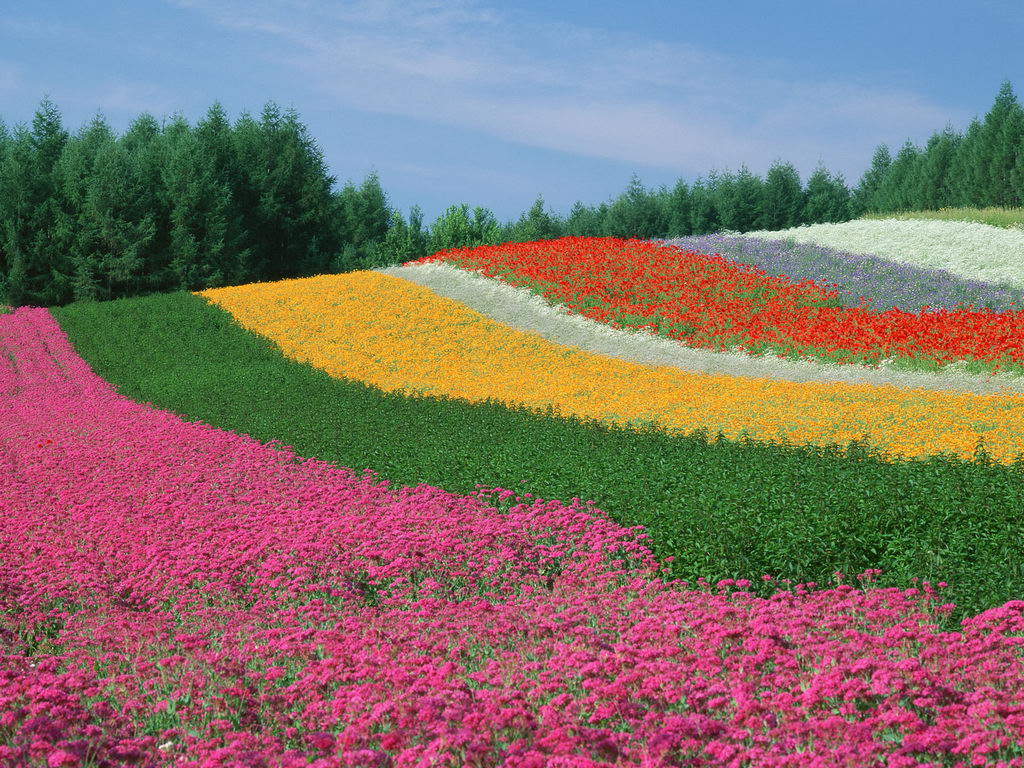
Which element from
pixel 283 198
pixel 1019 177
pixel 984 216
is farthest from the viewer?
pixel 1019 177

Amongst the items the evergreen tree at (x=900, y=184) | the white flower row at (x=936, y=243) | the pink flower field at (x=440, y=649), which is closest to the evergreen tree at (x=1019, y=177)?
the evergreen tree at (x=900, y=184)

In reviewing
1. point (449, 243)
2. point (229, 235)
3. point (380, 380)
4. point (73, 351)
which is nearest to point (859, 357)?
point (380, 380)

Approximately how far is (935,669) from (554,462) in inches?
253

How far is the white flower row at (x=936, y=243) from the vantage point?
31.4 metres

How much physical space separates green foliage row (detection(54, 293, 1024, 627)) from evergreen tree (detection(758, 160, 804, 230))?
44.3 meters

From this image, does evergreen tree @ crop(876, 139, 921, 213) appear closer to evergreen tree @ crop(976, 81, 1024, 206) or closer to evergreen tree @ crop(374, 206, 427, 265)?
evergreen tree @ crop(976, 81, 1024, 206)

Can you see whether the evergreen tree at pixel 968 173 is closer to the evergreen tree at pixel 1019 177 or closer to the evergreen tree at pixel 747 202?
the evergreen tree at pixel 1019 177


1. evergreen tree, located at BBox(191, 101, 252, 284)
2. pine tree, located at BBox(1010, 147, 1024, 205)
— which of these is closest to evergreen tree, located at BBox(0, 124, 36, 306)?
evergreen tree, located at BBox(191, 101, 252, 284)

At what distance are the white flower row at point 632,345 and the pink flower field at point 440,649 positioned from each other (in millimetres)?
12616

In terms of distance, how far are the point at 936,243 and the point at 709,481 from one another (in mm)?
29255

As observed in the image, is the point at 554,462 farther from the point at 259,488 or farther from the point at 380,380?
the point at 380,380

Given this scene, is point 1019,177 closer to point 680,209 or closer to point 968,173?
point 968,173

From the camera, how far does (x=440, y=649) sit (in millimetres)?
6074

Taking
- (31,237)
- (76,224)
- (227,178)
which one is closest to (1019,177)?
(227,178)
